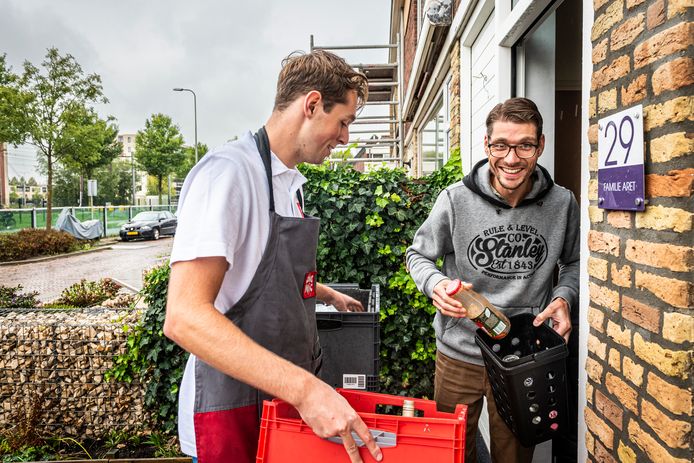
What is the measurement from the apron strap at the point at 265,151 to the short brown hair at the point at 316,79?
0.38ft

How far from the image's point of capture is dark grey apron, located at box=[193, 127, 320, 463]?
169 centimetres

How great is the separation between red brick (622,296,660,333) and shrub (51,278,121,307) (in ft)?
23.0

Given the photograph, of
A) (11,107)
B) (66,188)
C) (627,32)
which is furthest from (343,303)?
(66,188)

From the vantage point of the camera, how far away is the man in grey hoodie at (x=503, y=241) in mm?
2512

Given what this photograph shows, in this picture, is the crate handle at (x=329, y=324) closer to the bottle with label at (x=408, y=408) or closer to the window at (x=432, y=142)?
the bottle with label at (x=408, y=408)

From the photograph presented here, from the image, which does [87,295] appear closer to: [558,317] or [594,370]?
[558,317]

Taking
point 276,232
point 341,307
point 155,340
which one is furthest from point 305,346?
point 155,340

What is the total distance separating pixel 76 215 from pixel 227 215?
3048 cm

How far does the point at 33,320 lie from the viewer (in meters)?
4.45

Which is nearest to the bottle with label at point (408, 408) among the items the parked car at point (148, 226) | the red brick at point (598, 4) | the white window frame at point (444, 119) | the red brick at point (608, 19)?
the red brick at point (608, 19)

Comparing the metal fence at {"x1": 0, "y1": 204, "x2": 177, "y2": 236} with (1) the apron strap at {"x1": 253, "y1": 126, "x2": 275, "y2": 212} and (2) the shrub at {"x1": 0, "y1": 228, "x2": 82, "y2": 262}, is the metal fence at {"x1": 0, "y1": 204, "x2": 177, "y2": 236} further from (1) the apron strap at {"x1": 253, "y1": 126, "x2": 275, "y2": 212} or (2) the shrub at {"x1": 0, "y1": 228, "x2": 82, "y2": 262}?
(1) the apron strap at {"x1": 253, "y1": 126, "x2": 275, "y2": 212}

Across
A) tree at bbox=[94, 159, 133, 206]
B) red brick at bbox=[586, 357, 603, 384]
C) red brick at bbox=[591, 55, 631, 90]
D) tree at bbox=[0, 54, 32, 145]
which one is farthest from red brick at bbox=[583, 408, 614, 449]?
tree at bbox=[94, 159, 133, 206]

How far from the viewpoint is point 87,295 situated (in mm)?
7590

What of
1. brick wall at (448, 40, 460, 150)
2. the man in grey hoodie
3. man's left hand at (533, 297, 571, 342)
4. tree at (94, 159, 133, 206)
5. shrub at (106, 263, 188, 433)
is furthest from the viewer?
tree at (94, 159, 133, 206)
